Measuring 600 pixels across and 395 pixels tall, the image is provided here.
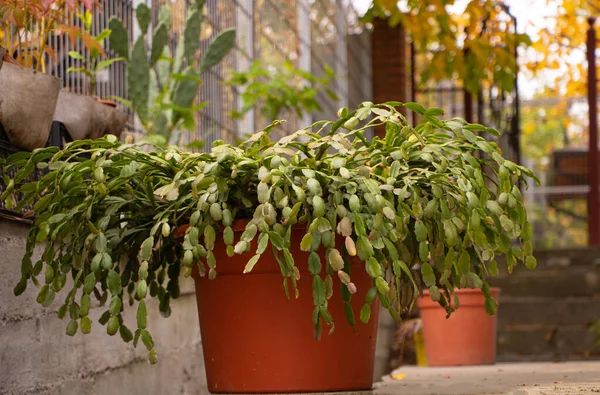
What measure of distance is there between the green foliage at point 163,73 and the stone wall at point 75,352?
0.67 m

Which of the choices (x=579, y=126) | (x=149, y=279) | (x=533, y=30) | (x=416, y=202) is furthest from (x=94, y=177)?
(x=579, y=126)

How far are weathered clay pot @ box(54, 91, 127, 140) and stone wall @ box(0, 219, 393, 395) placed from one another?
388 mm

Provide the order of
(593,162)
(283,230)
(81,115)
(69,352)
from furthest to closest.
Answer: (593,162) < (81,115) < (69,352) < (283,230)

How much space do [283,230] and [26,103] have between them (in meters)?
0.72

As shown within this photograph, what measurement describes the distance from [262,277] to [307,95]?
271cm

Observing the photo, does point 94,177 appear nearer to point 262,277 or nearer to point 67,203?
point 67,203

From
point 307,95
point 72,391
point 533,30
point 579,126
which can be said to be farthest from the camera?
point 579,126

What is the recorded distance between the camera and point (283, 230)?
174cm

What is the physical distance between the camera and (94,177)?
1.84 m

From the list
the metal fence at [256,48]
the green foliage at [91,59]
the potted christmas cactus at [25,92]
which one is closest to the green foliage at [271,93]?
the metal fence at [256,48]

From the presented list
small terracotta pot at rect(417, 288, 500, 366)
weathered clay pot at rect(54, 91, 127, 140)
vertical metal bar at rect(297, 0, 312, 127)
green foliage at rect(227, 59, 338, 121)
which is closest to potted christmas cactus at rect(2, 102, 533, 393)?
weathered clay pot at rect(54, 91, 127, 140)

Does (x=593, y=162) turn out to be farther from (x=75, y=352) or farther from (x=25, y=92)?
(x=25, y=92)

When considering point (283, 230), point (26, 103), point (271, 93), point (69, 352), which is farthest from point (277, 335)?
point (271, 93)

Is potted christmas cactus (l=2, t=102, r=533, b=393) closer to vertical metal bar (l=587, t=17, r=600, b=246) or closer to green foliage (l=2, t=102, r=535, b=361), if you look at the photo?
green foliage (l=2, t=102, r=535, b=361)
